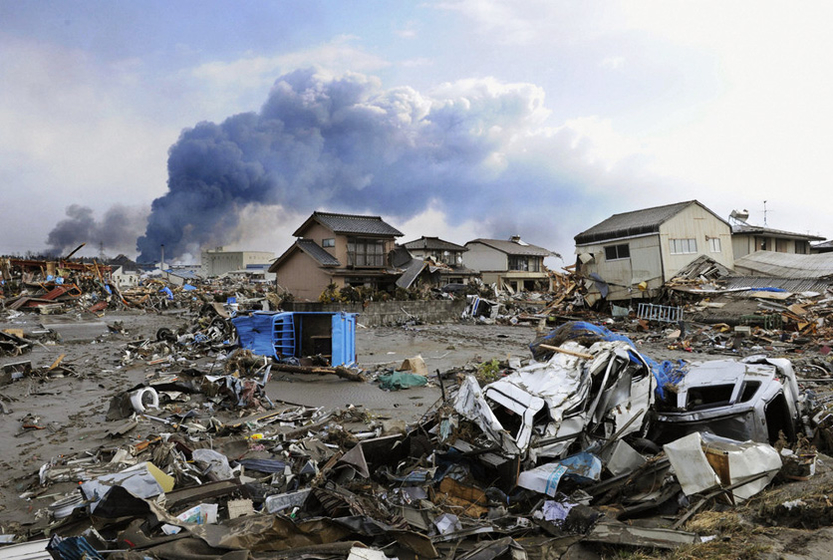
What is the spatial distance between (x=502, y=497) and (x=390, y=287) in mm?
26027

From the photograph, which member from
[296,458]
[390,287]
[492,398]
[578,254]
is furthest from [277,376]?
[578,254]

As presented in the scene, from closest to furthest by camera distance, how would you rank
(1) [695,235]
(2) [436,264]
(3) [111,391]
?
(3) [111,391], (1) [695,235], (2) [436,264]

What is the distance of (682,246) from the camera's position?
86.0 feet

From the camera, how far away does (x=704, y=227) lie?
Result: 1070 inches

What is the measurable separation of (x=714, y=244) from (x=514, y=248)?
22.2 meters

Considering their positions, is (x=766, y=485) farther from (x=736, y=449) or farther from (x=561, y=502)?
(x=561, y=502)

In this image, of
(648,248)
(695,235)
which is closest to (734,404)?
(648,248)

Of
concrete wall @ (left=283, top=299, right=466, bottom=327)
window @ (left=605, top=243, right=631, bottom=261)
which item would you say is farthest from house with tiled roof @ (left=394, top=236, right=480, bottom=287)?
window @ (left=605, top=243, right=631, bottom=261)

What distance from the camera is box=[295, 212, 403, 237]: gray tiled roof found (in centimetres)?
2956

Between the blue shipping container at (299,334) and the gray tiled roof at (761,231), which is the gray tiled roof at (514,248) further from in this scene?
the blue shipping container at (299,334)

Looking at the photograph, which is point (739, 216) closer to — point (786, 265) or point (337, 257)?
point (786, 265)

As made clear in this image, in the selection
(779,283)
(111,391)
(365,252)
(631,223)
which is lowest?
(111,391)

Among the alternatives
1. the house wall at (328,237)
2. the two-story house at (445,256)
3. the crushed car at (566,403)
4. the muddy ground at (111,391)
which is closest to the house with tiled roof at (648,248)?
the muddy ground at (111,391)

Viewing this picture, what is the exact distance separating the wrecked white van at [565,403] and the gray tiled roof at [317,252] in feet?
76.9
